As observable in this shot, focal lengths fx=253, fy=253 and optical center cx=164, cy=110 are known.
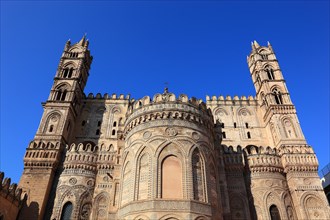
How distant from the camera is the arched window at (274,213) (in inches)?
865

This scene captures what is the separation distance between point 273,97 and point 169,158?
63.5 feet

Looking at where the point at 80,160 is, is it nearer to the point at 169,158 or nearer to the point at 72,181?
the point at 72,181

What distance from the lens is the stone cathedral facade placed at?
17.1 m

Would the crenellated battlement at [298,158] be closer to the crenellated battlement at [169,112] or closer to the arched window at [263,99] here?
the arched window at [263,99]

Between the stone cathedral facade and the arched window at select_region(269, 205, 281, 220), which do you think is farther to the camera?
the arched window at select_region(269, 205, 281, 220)

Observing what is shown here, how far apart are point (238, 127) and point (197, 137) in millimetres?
16201

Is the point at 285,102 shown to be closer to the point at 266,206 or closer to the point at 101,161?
the point at 266,206

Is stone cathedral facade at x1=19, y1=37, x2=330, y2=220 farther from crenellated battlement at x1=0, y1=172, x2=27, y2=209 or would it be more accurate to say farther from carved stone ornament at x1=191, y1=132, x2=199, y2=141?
crenellated battlement at x1=0, y1=172, x2=27, y2=209

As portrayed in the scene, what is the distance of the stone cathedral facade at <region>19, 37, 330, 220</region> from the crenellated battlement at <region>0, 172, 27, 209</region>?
1.10m

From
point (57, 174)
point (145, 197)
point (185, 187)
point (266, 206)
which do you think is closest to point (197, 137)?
point (185, 187)

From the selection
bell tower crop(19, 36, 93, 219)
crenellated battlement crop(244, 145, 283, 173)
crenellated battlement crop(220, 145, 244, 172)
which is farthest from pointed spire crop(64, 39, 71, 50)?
crenellated battlement crop(244, 145, 283, 173)

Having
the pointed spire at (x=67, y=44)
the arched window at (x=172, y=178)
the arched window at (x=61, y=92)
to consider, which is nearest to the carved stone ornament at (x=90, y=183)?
the arched window at (x=172, y=178)

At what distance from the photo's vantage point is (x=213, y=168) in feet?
64.0

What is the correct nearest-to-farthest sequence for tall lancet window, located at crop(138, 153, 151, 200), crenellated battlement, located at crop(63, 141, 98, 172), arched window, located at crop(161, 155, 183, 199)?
arched window, located at crop(161, 155, 183, 199) < tall lancet window, located at crop(138, 153, 151, 200) < crenellated battlement, located at crop(63, 141, 98, 172)
